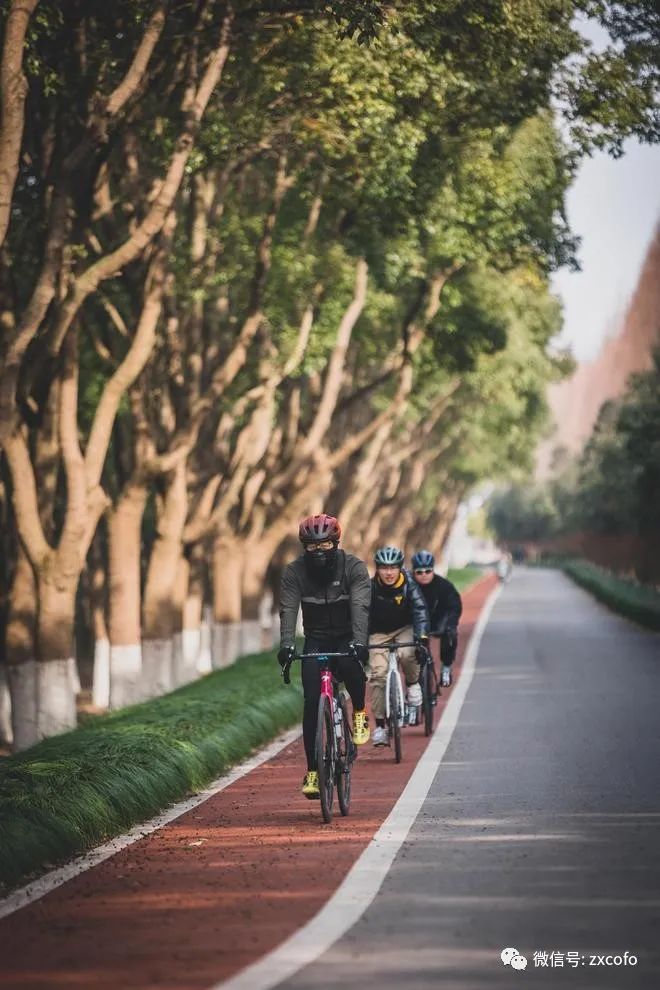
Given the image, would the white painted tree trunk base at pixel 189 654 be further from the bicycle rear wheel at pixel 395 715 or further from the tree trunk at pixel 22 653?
the bicycle rear wheel at pixel 395 715

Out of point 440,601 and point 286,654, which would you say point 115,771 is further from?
point 440,601

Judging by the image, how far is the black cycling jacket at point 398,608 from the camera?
51.3 ft

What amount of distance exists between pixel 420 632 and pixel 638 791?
3.45 meters

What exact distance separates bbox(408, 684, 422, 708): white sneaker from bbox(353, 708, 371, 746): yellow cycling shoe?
3.59 m

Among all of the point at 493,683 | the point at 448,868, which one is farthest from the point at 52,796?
the point at 493,683

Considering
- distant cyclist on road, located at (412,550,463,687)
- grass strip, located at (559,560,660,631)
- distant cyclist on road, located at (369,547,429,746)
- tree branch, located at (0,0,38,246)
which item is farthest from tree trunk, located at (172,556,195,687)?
tree branch, located at (0,0,38,246)

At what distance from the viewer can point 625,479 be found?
62.8 m

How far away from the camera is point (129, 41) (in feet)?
67.2

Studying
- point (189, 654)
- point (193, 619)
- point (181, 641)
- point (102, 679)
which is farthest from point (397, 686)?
point (193, 619)

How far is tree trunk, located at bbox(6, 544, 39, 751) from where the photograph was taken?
21.9m

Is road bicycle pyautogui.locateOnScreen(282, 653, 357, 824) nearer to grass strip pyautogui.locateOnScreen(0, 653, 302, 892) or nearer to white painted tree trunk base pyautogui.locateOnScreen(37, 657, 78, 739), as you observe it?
grass strip pyautogui.locateOnScreen(0, 653, 302, 892)

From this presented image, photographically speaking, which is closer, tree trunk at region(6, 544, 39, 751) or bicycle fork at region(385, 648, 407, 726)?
bicycle fork at region(385, 648, 407, 726)

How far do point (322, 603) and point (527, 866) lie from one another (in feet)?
10.3

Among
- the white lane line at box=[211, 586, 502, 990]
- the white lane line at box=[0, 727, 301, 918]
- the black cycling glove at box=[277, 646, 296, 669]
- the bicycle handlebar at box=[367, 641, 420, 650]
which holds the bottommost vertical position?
the white lane line at box=[0, 727, 301, 918]
